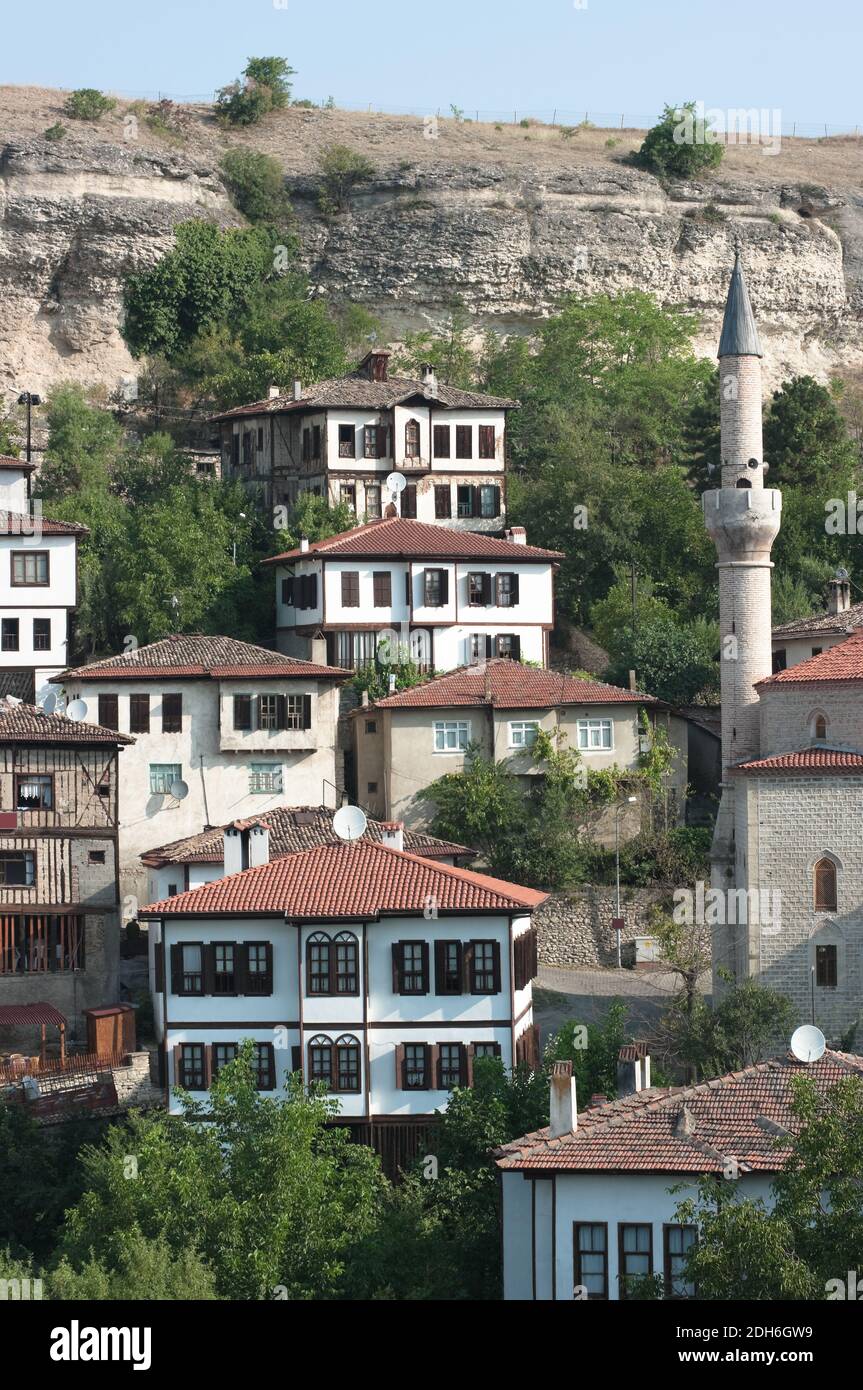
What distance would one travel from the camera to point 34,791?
49.7 metres

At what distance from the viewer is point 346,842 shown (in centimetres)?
4438

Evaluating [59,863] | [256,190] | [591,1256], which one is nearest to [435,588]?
[59,863]

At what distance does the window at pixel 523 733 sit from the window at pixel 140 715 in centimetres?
786

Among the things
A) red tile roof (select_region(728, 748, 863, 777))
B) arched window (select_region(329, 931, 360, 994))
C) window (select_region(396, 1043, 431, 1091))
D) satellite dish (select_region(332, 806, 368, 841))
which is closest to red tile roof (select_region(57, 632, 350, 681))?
satellite dish (select_region(332, 806, 368, 841))

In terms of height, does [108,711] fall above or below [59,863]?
above

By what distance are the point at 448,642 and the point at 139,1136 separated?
2387 cm

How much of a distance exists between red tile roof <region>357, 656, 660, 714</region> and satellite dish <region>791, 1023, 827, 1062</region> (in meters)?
21.1

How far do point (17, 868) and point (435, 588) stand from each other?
604 inches

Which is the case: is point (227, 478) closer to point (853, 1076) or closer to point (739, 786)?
point (739, 786)

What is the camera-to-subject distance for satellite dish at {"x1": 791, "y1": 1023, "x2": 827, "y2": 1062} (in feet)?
110

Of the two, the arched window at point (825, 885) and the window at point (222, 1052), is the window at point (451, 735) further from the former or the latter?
the window at point (222, 1052)

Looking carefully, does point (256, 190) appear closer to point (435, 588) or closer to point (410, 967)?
point (435, 588)
